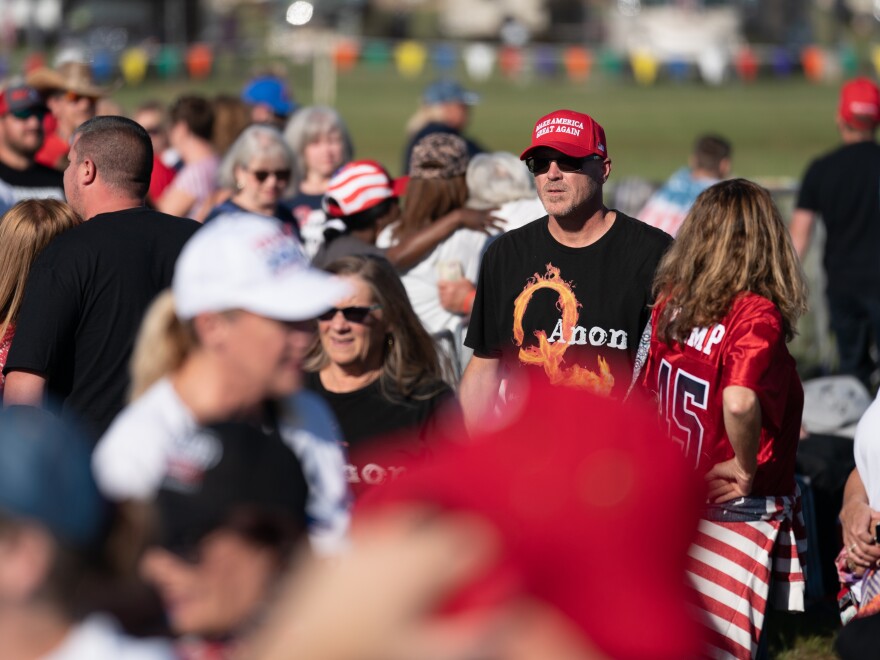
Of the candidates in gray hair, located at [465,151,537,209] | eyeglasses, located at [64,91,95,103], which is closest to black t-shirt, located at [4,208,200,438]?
gray hair, located at [465,151,537,209]

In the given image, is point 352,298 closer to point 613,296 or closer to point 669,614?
point 613,296

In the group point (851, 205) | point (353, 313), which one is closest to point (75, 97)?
point (353, 313)

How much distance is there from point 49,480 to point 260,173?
5.24 meters

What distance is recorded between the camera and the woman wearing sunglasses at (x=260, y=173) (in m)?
6.91

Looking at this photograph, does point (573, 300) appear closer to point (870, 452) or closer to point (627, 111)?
point (870, 452)

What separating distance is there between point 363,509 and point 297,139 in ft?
22.4

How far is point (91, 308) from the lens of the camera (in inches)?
177

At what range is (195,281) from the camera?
2.60 meters

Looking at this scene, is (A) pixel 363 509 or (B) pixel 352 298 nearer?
(A) pixel 363 509

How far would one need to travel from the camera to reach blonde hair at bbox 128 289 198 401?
2643 millimetres

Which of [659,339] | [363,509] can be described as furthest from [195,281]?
[659,339]

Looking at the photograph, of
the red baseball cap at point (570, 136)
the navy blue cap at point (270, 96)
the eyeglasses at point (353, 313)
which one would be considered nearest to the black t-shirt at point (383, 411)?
the eyeglasses at point (353, 313)

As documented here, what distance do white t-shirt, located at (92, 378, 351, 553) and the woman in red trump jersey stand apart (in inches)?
78.8

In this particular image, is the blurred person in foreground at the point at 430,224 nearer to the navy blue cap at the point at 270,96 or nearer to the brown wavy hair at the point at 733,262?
the brown wavy hair at the point at 733,262
